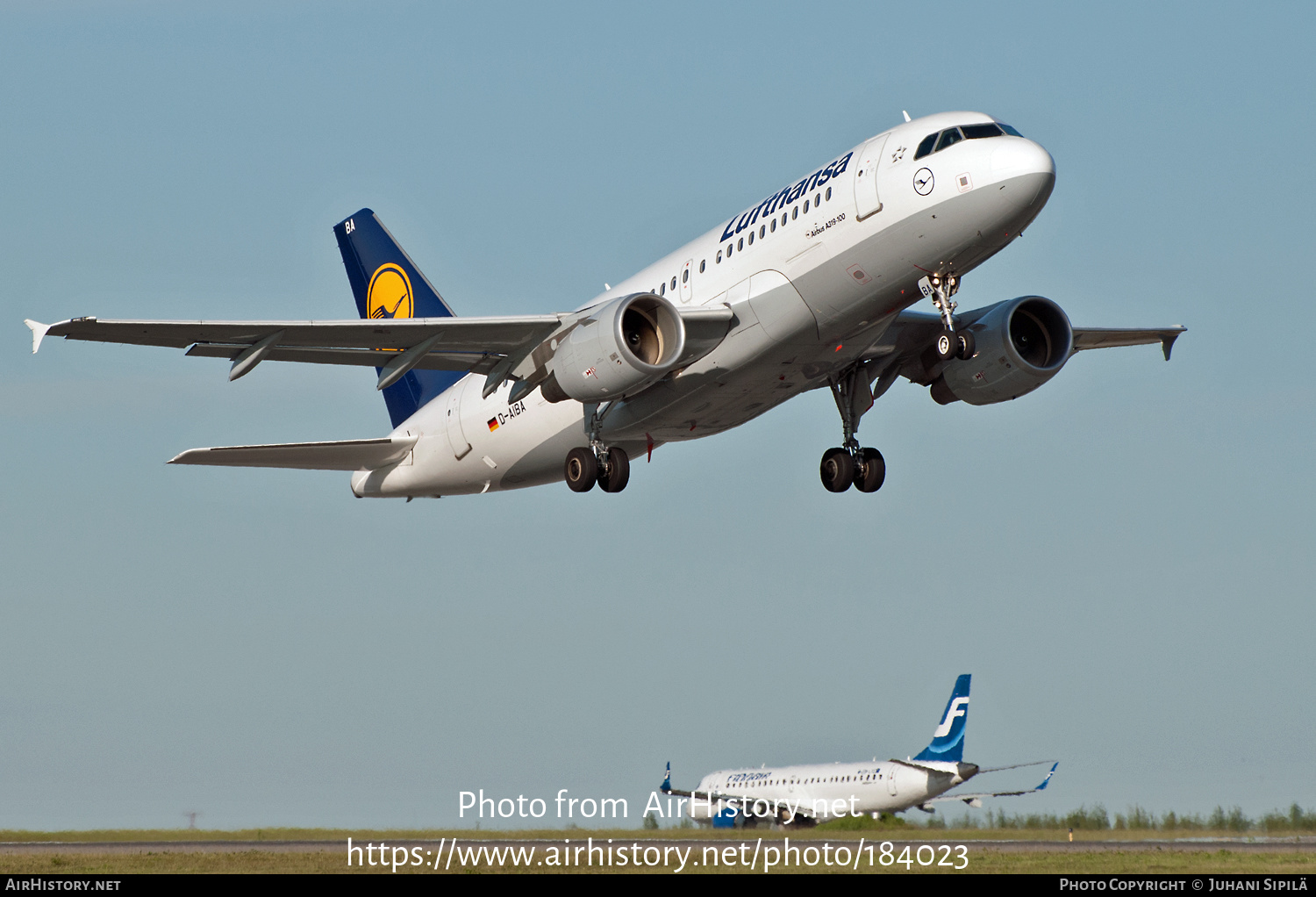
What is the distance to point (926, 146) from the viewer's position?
2394cm

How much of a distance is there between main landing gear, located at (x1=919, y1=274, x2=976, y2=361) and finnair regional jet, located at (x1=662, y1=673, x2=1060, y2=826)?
111ft

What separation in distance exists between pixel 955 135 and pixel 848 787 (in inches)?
1583

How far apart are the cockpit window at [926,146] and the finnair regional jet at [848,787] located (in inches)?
1453

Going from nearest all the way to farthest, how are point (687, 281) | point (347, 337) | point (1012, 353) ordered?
1. point (347, 337)
2. point (687, 281)
3. point (1012, 353)

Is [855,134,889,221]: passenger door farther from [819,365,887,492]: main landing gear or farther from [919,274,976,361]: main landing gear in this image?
[819,365,887,492]: main landing gear

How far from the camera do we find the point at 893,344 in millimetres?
29641

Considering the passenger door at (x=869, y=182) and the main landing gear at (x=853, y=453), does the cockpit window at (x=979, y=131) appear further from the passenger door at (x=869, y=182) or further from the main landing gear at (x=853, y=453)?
the main landing gear at (x=853, y=453)

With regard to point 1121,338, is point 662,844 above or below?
below

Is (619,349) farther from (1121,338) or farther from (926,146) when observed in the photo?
(1121,338)

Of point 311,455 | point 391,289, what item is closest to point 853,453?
point 311,455

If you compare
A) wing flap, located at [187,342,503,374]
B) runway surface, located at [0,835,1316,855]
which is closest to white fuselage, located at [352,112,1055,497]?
wing flap, located at [187,342,503,374]

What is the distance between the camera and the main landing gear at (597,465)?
28750mm
